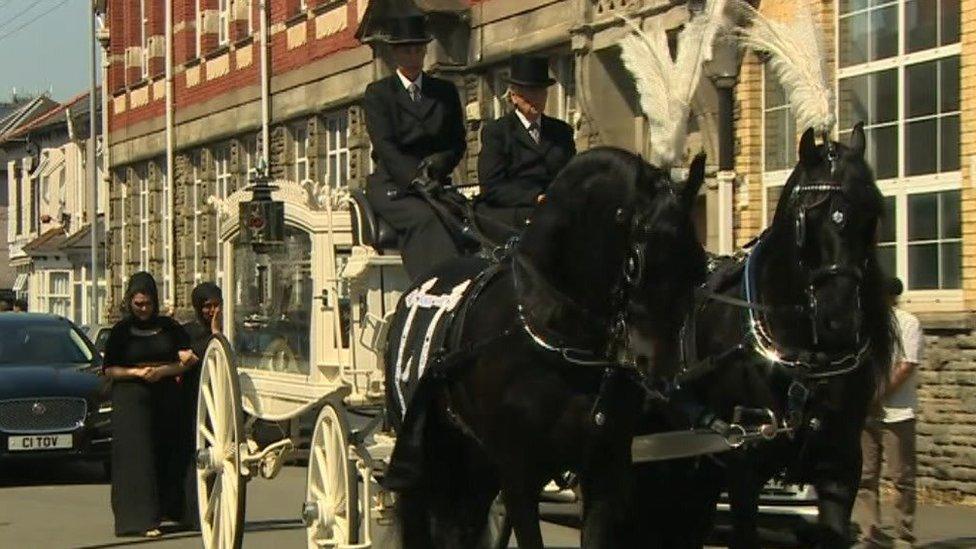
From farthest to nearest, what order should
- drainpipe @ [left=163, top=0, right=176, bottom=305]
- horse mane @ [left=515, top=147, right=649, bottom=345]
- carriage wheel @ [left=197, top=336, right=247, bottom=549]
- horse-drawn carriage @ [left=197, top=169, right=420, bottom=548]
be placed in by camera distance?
drainpipe @ [left=163, top=0, right=176, bottom=305], carriage wheel @ [left=197, top=336, right=247, bottom=549], horse-drawn carriage @ [left=197, top=169, right=420, bottom=548], horse mane @ [left=515, top=147, right=649, bottom=345]

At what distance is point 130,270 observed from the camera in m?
51.1

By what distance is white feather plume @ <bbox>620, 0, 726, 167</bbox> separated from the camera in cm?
1146

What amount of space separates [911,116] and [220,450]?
28.6ft

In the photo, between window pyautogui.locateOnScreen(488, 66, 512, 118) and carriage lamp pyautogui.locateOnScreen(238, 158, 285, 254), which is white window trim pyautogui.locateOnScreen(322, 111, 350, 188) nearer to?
window pyautogui.locateOnScreen(488, 66, 512, 118)

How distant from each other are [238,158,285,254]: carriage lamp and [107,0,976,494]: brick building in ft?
0.38

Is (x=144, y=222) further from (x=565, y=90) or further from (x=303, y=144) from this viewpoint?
(x=565, y=90)

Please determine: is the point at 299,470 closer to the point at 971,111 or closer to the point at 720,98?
the point at 720,98

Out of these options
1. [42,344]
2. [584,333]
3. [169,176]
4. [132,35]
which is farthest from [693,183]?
[132,35]

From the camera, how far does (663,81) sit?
472 inches

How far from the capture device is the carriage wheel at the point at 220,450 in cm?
1267

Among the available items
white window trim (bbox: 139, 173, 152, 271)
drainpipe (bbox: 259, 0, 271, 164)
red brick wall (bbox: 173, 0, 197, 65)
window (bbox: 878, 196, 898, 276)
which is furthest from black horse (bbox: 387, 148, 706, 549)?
white window trim (bbox: 139, 173, 152, 271)

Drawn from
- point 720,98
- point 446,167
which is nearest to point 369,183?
point 446,167

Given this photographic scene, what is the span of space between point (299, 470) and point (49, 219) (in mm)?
46648

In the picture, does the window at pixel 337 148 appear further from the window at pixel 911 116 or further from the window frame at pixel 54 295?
the window frame at pixel 54 295
